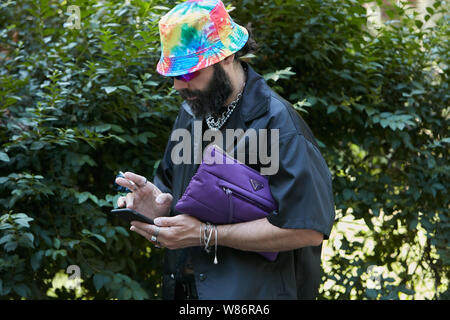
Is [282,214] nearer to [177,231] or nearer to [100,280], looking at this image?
[177,231]

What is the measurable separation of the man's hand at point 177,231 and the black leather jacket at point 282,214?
12cm

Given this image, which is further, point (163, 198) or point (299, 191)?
point (163, 198)

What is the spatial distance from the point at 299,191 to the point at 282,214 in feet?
0.33

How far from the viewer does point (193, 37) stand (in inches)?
82.0

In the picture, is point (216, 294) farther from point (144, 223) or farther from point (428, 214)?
point (428, 214)

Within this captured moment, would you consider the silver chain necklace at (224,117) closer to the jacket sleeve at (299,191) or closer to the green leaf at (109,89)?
the jacket sleeve at (299,191)

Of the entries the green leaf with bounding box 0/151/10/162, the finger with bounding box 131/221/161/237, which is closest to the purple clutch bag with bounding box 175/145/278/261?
the finger with bounding box 131/221/161/237

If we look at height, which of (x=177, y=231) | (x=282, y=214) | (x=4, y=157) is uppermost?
(x=282, y=214)

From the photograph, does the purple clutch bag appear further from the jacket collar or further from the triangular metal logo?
the jacket collar

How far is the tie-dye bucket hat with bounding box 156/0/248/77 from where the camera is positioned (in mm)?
2072

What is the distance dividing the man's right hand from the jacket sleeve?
1.85ft

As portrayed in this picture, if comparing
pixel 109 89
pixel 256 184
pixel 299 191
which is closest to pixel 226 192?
pixel 256 184

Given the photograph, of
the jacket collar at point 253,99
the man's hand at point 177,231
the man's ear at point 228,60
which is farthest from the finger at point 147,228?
the man's ear at point 228,60

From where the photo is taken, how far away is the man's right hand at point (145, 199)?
7.51 feet
